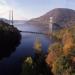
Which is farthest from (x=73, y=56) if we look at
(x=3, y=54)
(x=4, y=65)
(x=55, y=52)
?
(x=3, y=54)

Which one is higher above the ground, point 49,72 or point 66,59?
point 66,59

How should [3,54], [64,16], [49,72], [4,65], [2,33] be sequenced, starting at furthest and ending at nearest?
[64,16]
[2,33]
[3,54]
[4,65]
[49,72]

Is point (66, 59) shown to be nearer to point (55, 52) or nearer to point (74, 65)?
point (74, 65)

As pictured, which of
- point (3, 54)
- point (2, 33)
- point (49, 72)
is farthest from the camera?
point (2, 33)

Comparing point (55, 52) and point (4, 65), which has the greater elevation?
point (55, 52)

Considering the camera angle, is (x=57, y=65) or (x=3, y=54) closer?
(x=57, y=65)

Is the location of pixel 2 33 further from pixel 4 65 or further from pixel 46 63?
pixel 46 63

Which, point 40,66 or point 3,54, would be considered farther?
point 3,54

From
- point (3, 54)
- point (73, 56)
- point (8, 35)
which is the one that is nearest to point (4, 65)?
point (3, 54)

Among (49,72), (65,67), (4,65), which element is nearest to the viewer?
(65,67)
